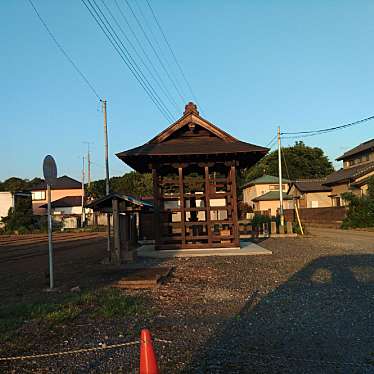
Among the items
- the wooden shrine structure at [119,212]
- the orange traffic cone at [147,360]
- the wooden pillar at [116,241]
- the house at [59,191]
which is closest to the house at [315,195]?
the house at [59,191]

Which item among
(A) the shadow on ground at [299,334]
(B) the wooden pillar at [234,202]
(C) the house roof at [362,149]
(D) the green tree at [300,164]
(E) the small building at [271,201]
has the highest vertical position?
(D) the green tree at [300,164]

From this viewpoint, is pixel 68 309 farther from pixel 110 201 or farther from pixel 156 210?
pixel 156 210

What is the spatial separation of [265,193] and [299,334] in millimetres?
57074

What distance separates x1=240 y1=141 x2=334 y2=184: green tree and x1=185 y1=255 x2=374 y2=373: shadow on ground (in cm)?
7082

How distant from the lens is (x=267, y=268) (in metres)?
12.0

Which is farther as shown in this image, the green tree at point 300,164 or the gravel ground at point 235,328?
the green tree at point 300,164

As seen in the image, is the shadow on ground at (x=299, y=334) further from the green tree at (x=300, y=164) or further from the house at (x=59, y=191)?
the green tree at (x=300, y=164)

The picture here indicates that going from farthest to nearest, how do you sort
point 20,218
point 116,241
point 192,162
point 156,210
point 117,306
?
point 20,218, point 192,162, point 156,210, point 116,241, point 117,306

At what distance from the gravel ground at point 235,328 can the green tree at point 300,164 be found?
68920 mm

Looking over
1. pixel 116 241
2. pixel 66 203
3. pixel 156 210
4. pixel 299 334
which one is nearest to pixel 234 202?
pixel 156 210

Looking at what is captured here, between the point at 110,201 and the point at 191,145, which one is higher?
the point at 191,145

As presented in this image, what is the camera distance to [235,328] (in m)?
6.03

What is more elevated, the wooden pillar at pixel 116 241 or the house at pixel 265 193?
the house at pixel 265 193

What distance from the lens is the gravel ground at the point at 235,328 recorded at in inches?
183
